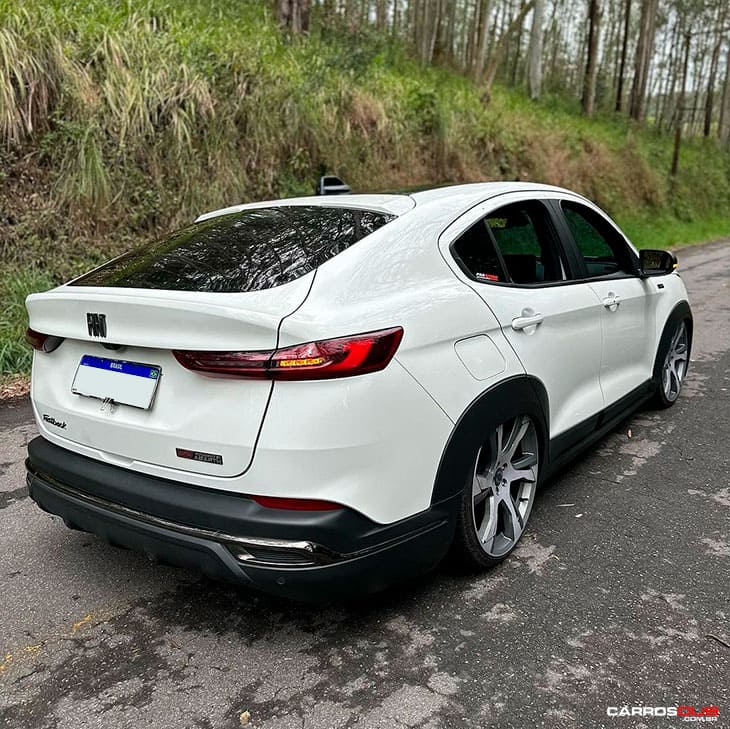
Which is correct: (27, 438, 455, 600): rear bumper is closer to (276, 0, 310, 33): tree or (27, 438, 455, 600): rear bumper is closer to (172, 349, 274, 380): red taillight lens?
(172, 349, 274, 380): red taillight lens

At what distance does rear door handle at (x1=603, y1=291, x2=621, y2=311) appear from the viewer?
3643 millimetres

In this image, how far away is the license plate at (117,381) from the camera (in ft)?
7.61

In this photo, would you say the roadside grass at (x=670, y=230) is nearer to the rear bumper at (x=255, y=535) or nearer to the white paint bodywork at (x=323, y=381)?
the white paint bodywork at (x=323, y=381)

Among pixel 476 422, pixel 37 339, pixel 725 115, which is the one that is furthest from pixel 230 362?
pixel 725 115

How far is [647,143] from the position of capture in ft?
79.3

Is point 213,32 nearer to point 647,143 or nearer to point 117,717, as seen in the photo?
point 117,717

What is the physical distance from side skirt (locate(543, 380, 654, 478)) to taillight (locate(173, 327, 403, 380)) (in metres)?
1.38

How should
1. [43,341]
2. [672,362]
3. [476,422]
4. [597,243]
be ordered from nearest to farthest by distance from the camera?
[476,422]
[43,341]
[597,243]
[672,362]

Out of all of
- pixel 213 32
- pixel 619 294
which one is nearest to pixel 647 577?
pixel 619 294

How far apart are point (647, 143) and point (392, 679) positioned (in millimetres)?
25592

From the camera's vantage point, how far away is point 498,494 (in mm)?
2918

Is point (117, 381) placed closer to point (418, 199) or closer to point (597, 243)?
point (418, 199)

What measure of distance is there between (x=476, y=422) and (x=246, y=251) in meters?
1.09

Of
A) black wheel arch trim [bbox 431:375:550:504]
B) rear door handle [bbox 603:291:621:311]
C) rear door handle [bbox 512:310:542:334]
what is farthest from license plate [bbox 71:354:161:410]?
rear door handle [bbox 603:291:621:311]
